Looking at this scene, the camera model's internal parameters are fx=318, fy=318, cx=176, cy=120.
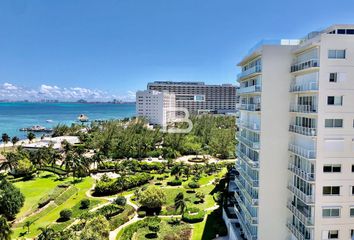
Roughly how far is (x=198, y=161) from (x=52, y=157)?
37.8 meters

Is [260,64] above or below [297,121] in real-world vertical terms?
above

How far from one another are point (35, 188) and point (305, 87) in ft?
177

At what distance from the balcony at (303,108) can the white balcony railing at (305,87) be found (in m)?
1.41

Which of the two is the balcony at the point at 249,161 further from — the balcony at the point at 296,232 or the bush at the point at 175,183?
the bush at the point at 175,183

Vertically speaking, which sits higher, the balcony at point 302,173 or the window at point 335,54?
the window at point 335,54

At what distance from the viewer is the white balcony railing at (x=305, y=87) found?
26.5 meters

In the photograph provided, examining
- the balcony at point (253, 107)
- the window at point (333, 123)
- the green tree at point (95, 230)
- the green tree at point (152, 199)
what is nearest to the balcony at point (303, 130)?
the window at point (333, 123)

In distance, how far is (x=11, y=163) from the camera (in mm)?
69688

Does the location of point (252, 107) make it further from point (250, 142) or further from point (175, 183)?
point (175, 183)

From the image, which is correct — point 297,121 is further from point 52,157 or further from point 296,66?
point 52,157

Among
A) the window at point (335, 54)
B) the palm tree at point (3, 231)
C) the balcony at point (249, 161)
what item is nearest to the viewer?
the window at point (335, 54)

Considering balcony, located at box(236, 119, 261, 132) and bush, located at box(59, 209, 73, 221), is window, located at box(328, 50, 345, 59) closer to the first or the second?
balcony, located at box(236, 119, 261, 132)

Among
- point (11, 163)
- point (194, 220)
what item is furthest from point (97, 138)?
point (194, 220)

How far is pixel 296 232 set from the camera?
94.8 feet
